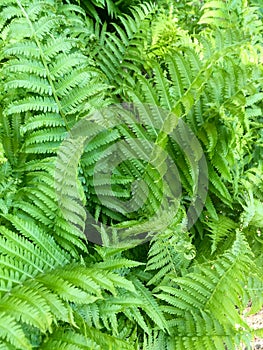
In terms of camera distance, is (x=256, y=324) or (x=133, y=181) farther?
(x=256, y=324)

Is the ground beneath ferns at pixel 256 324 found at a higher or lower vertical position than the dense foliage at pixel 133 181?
lower

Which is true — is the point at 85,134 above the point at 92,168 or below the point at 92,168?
above

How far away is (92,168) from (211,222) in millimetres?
683

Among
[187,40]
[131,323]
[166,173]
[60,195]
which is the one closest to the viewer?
[60,195]

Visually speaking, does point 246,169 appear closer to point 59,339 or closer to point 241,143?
point 241,143

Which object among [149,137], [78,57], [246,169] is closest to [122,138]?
[149,137]

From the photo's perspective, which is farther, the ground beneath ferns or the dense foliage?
the ground beneath ferns

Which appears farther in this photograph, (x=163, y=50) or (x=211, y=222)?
(x=163, y=50)

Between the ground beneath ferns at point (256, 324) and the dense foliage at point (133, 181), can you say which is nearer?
the dense foliage at point (133, 181)

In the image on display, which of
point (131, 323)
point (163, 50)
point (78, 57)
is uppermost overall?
point (163, 50)

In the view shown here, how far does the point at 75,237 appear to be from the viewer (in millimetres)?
1711

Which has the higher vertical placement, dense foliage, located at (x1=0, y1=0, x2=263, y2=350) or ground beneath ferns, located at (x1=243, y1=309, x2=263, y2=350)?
dense foliage, located at (x1=0, y1=0, x2=263, y2=350)

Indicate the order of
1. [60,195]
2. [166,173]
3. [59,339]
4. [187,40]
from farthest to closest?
[187,40] < [166,173] < [60,195] < [59,339]

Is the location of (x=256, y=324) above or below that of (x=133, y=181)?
below
